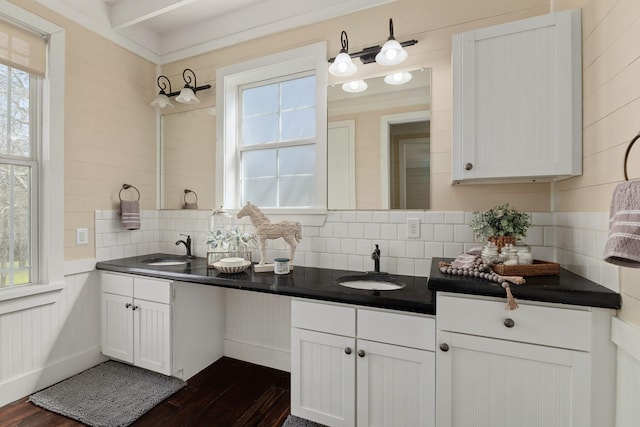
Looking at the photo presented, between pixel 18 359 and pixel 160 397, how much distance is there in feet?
3.13

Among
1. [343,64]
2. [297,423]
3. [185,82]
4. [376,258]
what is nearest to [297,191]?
[376,258]

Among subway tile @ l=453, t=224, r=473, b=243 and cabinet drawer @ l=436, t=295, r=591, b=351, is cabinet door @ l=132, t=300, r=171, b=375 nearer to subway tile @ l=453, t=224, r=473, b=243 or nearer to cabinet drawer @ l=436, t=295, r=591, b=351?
cabinet drawer @ l=436, t=295, r=591, b=351

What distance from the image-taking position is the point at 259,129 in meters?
2.64

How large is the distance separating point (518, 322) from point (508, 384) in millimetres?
261

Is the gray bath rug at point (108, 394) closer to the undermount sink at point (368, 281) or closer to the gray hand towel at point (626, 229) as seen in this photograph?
the undermount sink at point (368, 281)

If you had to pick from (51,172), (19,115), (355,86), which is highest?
(355,86)

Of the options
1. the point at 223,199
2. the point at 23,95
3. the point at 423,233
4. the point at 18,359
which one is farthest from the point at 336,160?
the point at 18,359

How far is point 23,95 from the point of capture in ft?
6.91

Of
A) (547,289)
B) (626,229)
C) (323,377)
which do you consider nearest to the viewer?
(626,229)

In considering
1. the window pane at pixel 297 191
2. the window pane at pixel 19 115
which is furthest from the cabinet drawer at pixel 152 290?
the window pane at pixel 19 115

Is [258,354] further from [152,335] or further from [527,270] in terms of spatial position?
[527,270]

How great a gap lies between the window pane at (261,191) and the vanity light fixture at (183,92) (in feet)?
2.68

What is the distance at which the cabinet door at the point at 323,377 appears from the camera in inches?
60.6

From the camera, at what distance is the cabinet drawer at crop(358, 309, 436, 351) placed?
1391mm
